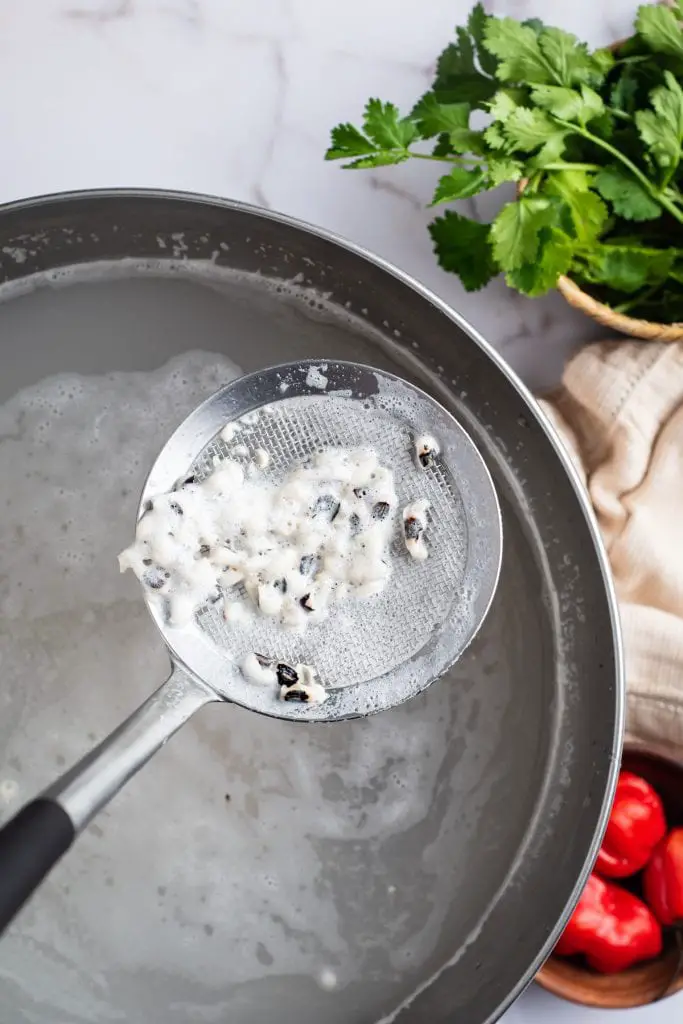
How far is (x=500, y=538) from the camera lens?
2.04ft

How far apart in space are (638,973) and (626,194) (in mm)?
578

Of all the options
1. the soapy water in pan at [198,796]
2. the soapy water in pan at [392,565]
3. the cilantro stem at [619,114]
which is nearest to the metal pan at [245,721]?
the soapy water in pan at [198,796]

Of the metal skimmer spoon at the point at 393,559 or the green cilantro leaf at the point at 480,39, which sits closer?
the metal skimmer spoon at the point at 393,559

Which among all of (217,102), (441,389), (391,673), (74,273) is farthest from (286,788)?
(217,102)

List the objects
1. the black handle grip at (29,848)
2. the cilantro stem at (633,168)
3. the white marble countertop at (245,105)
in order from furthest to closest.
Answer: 1. the white marble countertop at (245,105)
2. the cilantro stem at (633,168)
3. the black handle grip at (29,848)

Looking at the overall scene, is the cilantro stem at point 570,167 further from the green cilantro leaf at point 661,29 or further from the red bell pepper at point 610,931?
the red bell pepper at point 610,931

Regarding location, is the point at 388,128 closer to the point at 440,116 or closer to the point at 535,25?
the point at 440,116

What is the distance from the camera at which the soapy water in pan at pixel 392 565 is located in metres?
0.60

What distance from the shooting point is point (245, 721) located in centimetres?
73

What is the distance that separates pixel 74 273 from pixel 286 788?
0.42m

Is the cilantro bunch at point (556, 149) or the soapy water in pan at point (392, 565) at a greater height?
the cilantro bunch at point (556, 149)

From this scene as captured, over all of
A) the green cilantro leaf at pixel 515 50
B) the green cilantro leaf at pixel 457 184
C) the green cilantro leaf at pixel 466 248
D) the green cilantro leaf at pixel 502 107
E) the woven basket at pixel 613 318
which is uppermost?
the green cilantro leaf at pixel 515 50

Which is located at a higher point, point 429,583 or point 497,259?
point 497,259

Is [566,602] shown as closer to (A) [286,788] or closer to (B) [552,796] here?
(B) [552,796]
